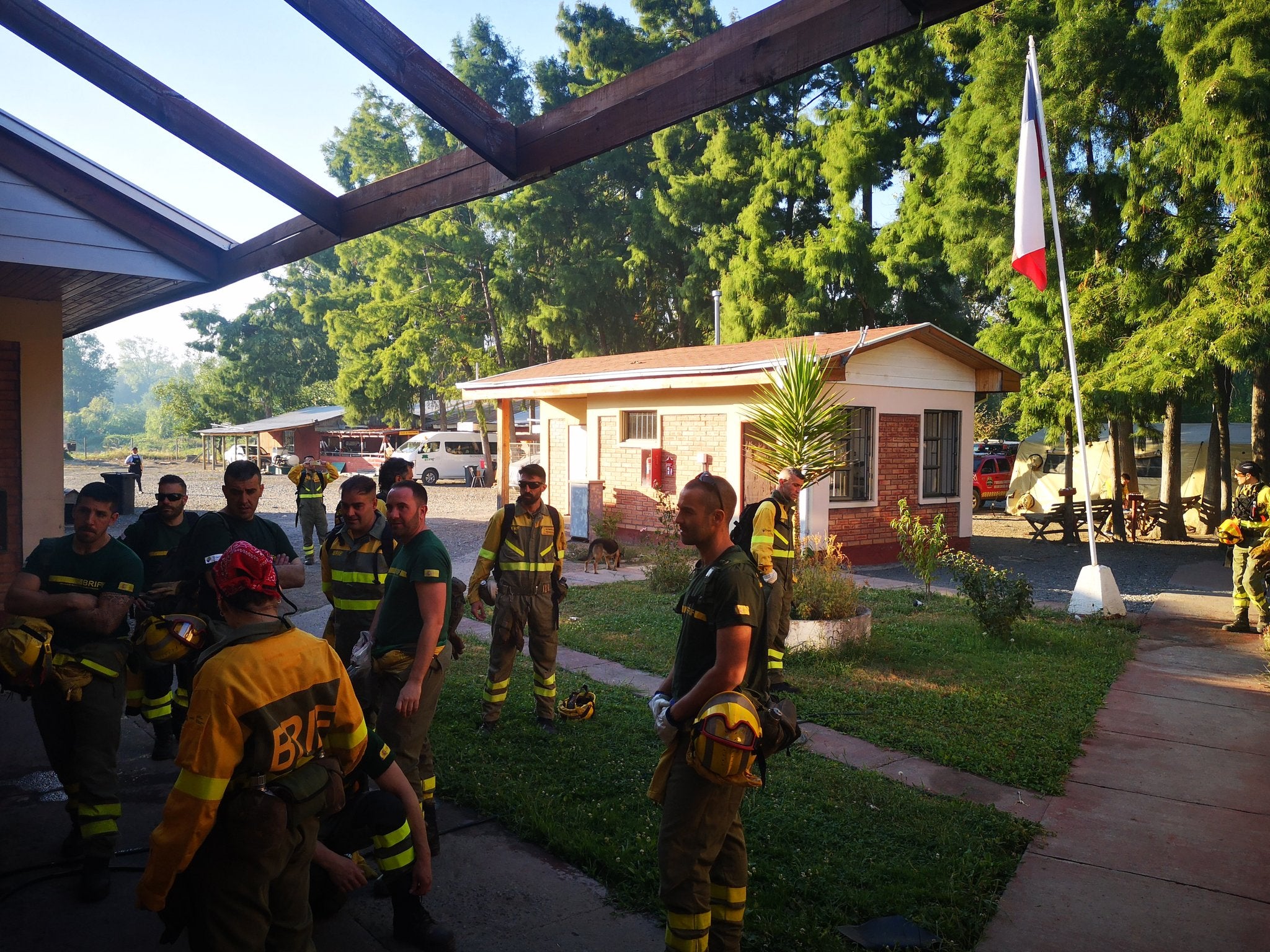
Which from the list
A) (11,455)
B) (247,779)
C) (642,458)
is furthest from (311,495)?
(247,779)

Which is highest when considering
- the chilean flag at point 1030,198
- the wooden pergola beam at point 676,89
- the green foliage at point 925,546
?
the chilean flag at point 1030,198

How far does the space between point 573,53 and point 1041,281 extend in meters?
29.6

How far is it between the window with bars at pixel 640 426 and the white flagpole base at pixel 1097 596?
26.5 feet

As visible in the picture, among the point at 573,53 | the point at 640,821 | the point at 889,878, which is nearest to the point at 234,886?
the point at 640,821

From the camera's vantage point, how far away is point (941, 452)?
16531mm

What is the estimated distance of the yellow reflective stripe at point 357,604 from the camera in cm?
501

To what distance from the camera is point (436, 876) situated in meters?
4.41

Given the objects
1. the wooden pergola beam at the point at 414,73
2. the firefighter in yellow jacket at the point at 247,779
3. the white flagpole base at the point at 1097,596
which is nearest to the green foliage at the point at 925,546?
the white flagpole base at the point at 1097,596

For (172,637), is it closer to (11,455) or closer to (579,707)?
(579,707)

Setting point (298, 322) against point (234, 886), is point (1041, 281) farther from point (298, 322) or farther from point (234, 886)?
point (298, 322)

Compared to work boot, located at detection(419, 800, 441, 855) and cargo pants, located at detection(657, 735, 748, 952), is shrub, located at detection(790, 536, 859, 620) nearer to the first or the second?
work boot, located at detection(419, 800, 441, 855)

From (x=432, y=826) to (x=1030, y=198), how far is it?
31.6 feet

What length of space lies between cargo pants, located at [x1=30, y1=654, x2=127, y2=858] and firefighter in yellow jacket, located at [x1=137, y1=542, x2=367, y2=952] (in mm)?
1781

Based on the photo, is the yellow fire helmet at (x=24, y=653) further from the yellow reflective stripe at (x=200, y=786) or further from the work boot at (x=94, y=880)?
the yellow reflective stripe at (x=200, y=786)
